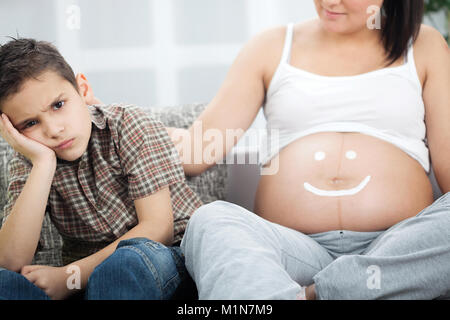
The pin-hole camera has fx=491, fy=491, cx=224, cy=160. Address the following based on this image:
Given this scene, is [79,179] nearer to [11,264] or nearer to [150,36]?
[11,264]

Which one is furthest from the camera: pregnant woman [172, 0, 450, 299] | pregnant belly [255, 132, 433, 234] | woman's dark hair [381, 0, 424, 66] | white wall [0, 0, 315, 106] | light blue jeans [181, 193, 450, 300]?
white wall [0, 0, 315, 106]

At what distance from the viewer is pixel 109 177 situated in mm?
1093

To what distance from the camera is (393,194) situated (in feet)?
3.56

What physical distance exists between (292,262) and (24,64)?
0.66 meters

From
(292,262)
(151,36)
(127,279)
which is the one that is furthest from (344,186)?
(151,36)

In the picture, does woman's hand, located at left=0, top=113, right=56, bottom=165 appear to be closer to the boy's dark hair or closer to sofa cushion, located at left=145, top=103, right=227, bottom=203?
the boy's dark hair

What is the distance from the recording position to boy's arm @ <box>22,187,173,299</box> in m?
0.93

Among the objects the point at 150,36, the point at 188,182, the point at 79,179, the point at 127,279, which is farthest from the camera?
the point at 150,36

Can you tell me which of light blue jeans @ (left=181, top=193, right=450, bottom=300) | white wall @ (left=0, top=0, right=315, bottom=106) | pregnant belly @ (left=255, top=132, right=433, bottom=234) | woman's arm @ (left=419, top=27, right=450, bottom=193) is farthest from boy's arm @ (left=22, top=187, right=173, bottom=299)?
white wall @ (left=0, top=0, right=315, bottom=106)

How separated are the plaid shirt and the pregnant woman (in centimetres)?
18

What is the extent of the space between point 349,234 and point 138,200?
46 cm

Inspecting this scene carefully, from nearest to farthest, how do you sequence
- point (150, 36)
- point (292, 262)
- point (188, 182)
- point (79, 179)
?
point (292, 262) → point (79, 179) → point (188, 182) → point (150, 36)

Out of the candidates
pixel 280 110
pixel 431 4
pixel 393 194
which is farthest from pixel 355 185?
pixel 431 4

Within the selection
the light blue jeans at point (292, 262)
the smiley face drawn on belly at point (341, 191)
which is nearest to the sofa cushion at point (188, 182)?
the smiley face drawn on belly at point (341, 191)
